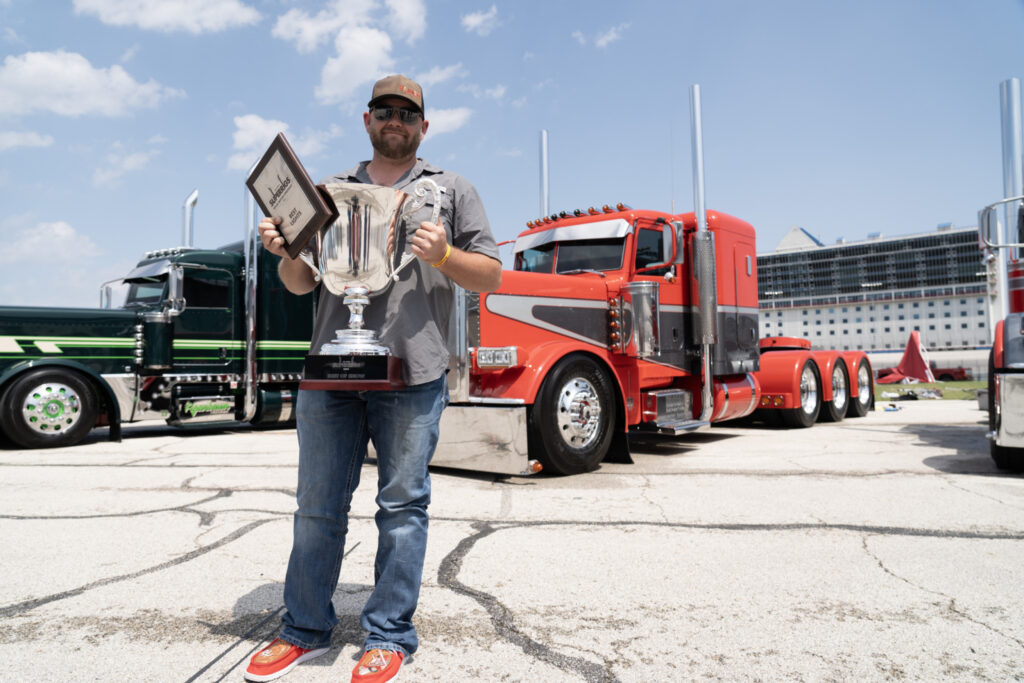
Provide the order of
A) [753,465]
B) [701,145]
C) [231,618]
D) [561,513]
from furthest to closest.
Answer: [701,145], [753,465], [561,513], [231,618]

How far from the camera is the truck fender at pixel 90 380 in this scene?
7898 millimetres

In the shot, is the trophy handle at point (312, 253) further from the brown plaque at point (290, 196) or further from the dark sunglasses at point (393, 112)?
the dark sunglasses at point (393, 112)

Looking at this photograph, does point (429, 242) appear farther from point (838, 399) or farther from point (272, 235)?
point (838, 399)

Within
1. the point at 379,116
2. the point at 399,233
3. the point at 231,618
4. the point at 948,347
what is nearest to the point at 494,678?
the point at 231,618

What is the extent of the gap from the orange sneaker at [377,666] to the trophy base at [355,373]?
2.57ft

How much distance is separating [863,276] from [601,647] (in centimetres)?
10299

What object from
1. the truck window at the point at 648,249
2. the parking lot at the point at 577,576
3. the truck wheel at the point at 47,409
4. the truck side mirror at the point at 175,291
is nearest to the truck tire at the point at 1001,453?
the parking lot at the point at 577,576

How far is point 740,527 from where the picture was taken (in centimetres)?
385

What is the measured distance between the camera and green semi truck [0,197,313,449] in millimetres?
8000

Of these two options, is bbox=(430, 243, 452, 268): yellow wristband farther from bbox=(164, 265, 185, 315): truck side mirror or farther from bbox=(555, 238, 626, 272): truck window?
bbox=(164, 265, 185, 315): truck side mirror

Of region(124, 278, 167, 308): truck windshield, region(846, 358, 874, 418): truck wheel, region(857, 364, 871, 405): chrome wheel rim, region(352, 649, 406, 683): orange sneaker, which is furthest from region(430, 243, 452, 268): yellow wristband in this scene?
region(857, 364, 871, 405): chrome wheel rim

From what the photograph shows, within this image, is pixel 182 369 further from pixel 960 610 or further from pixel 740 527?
pixel 960 610

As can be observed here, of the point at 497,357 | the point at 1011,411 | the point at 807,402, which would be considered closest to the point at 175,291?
the point at 497,357

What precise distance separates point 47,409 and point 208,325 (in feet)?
6.75
